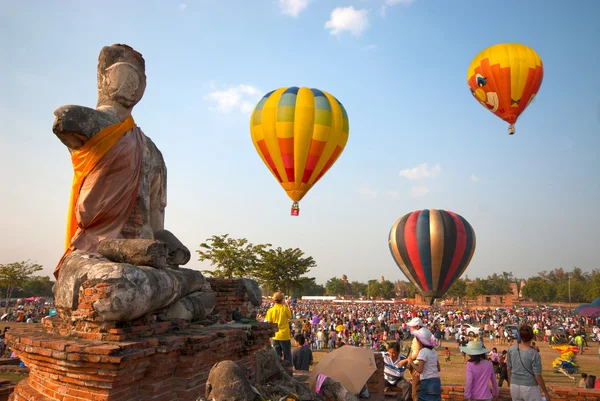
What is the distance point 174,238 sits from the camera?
493 centimetres

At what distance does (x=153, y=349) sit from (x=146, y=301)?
0.36 m

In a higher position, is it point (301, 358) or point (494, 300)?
point (301, 358)

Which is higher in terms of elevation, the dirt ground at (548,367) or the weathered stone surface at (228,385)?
the weathered stone surface at (228,385)

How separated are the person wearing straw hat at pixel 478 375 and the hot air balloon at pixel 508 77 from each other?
73.3 feet

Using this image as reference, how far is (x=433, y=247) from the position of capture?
29.8m

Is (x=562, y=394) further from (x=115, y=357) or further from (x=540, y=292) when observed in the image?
(x=540, y=292)

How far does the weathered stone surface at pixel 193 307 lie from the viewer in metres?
4.06

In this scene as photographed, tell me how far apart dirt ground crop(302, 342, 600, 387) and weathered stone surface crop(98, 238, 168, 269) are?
10.9 meters

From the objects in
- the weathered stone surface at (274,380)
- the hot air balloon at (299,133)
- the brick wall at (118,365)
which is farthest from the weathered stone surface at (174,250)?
the hot air balloon at (299,133)

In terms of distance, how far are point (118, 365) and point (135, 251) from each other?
3.40 feet

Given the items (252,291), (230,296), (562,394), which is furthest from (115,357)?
(562,394)

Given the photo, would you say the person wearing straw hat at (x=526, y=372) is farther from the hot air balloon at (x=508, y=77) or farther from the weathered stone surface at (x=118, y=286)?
the hot air balloon at (x=508, y=77)

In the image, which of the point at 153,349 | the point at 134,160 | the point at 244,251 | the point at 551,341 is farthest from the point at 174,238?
the point at 551,341

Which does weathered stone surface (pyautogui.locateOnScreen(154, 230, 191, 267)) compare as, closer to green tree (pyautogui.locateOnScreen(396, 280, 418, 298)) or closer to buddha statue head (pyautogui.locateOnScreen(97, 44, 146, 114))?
buddha statue head (pyautogui.locateOnScreen(97, 44, 146, 114))
